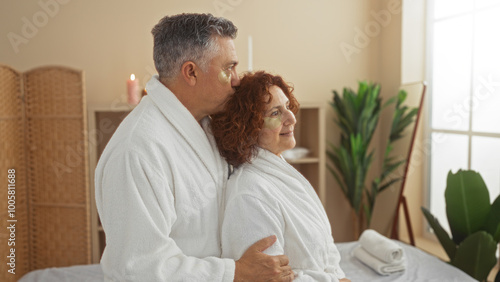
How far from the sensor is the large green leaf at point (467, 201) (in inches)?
93.0

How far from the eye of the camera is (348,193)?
3627mm

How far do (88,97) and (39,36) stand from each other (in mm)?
525

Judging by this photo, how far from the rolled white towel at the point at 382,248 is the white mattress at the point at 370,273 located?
0.08m

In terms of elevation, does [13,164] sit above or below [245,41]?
below

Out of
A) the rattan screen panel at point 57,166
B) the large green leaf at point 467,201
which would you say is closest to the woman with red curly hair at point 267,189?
the large green leaf at point 467,201

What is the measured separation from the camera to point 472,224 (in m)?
2.40

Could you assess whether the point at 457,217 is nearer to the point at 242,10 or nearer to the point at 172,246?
the point at 172,246

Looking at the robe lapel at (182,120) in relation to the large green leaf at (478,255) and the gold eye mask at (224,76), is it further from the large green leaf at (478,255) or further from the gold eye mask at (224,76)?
the large green leaf at (478,255)

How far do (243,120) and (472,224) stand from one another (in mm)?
1570

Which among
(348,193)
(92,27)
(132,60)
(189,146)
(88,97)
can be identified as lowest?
(348,193)

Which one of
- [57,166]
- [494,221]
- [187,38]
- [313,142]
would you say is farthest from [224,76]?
[313,142]

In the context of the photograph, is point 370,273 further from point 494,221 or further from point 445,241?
point 494,221

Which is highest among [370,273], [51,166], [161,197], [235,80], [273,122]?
[235,80]

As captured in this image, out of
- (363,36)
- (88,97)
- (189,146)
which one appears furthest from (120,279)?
(363,36)
